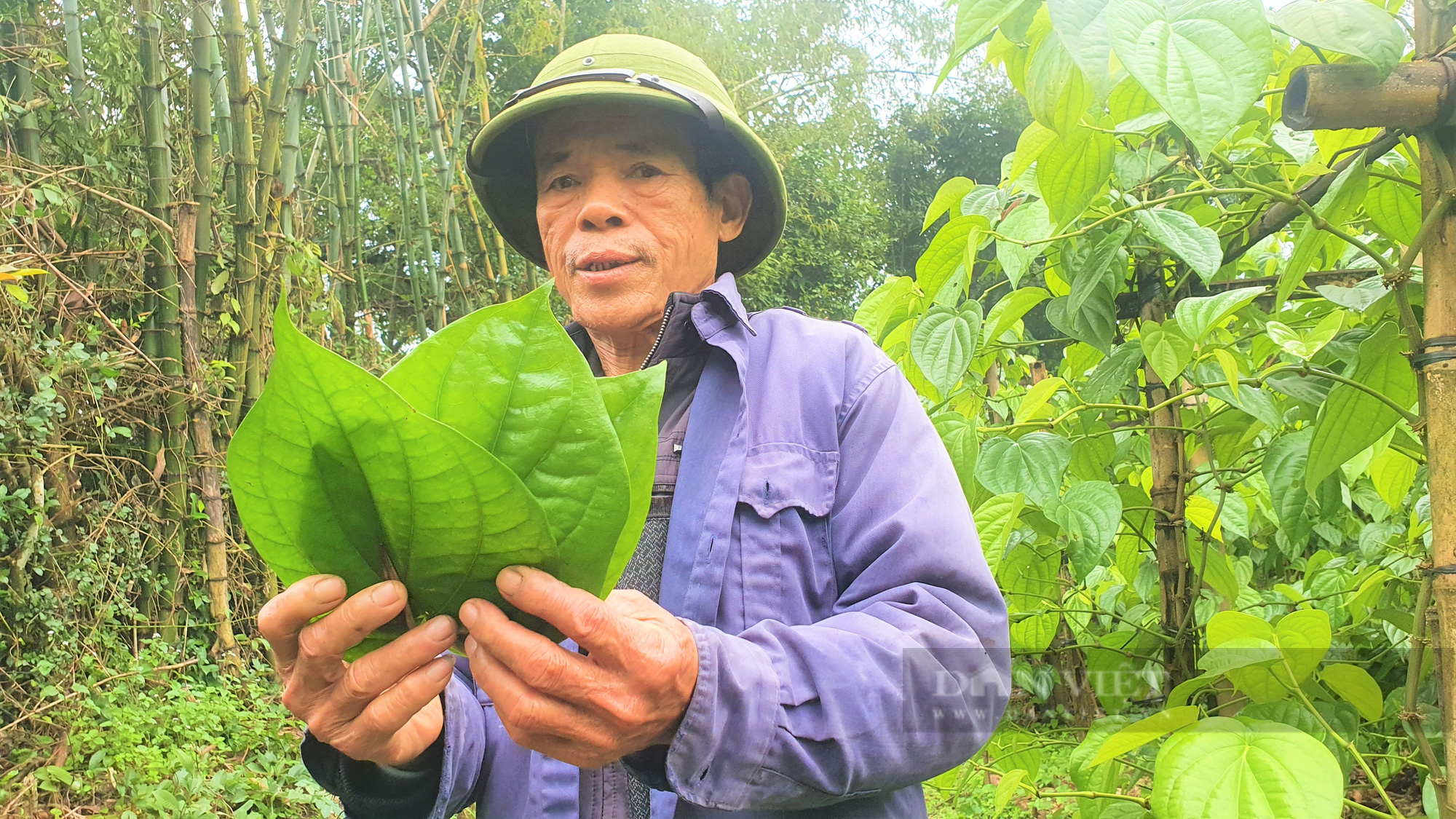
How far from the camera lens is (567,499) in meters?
0.44

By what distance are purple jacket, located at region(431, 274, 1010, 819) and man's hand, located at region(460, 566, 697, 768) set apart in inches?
1.0

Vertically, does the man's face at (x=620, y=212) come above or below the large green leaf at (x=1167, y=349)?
above

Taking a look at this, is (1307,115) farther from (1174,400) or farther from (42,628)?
(42,628)

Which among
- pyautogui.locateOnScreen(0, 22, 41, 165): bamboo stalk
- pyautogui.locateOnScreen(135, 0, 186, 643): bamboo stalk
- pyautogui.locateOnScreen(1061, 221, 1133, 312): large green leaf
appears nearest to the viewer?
pyautogui.locateOnScreen(1061, 221, 1133, 312): large green leaf

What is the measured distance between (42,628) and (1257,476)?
102 inches

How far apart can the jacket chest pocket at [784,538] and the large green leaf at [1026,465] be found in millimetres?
256

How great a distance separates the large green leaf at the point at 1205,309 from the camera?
0.84 meters

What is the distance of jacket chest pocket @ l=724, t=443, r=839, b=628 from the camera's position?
763 millimetres

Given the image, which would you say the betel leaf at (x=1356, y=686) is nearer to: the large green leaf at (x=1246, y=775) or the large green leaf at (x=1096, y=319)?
the large green leaf at (x=1246, y=775)

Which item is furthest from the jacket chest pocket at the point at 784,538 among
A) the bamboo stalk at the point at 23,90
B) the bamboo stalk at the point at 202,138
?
the bamboo stalk at the point at 23,90

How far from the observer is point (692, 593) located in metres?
0.76

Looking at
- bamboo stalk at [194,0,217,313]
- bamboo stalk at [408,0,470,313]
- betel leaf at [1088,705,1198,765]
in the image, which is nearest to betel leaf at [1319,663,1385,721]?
betel leaf at [1088,705,1198,765]

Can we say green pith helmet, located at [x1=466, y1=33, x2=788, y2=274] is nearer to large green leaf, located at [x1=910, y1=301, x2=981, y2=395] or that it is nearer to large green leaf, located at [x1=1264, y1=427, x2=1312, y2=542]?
large green leaf, located at [x1=910, y1=301, x2=981, y2=395]

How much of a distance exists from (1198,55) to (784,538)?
1.34 feet
